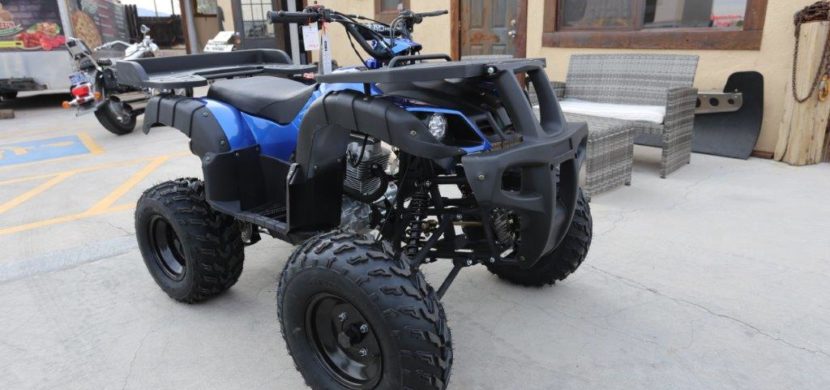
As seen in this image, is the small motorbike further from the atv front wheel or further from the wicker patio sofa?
the wicker patio sofa

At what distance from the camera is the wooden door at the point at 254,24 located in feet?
37.2

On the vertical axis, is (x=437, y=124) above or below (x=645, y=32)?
below

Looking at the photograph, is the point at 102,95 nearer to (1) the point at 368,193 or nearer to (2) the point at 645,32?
(1) the point at 368,193

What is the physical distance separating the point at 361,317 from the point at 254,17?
10952 millimetres

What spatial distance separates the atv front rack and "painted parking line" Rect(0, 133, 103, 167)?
439 cm

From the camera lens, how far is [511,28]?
7.57m

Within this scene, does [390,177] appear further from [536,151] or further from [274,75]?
[274,75]

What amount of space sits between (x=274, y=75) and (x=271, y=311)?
1.34 metres

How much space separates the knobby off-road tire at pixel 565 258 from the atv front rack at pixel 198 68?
170 cm

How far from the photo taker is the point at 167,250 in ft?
9.81

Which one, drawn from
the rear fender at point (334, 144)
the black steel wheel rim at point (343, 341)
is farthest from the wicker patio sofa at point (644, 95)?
the black steel wheel rim at point (343, 341)

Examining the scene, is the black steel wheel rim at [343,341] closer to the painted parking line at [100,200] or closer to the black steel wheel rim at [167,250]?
the black steel wheel rim at [167,250]

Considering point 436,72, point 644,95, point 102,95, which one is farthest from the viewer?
point 102,95

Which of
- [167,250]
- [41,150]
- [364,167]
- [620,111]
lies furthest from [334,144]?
[41,150]
